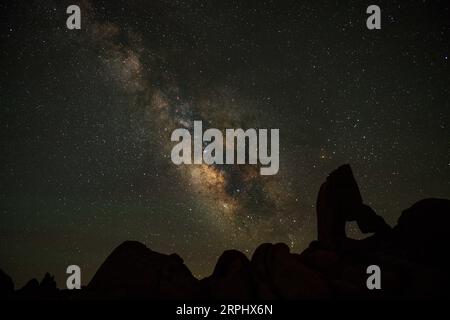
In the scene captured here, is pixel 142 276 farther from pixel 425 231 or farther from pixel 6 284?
pixel 425 231

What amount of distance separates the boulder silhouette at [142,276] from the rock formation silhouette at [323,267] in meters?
0.05

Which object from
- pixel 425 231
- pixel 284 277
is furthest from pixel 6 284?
pixel 425 231

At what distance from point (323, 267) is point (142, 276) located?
32.7 feet

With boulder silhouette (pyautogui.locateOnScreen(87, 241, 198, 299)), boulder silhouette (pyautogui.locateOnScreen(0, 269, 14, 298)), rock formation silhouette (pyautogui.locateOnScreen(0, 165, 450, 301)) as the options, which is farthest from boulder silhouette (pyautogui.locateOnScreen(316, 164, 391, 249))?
boulder silhouette (pyautogui.locateOnScreen(0, 269, 14, 298))

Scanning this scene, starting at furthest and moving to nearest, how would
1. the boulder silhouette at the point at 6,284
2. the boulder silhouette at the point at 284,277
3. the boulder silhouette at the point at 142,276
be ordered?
the boulder silhouette at the point at 6,284
the boulder silhouette at the point at 142,276
the boulder silhouette at the point at 284,277

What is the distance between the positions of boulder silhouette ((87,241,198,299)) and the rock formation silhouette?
0.05m

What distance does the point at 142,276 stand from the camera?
2355 centimetres

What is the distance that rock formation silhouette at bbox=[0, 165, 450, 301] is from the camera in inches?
862

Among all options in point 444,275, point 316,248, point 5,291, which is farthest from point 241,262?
point 5,291

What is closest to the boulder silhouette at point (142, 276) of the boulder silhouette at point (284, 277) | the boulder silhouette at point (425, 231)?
the boulder silhouette at point (284, 277)

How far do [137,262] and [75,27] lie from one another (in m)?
13.1

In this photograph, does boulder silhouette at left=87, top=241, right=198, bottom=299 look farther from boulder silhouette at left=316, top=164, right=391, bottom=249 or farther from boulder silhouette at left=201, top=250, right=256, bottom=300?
boulder silhouette at left=316, top=164, right=391, bottom=249

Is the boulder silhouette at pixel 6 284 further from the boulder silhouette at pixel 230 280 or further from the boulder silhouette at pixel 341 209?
the boulder silhouette at pixel 341 209

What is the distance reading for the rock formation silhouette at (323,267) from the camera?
862 inches
